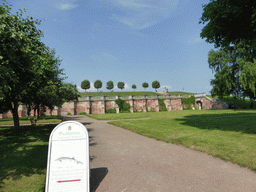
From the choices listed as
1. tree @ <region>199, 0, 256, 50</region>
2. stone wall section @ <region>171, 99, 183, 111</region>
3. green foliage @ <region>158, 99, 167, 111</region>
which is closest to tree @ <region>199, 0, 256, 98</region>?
tree @ <region>199, 0, 256, 50</region>

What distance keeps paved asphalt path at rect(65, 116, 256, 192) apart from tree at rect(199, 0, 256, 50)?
281 inches

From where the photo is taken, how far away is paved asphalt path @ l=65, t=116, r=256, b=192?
11.4ft

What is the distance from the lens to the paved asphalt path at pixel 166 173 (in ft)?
11.4

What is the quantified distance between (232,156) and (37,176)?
19.7ft

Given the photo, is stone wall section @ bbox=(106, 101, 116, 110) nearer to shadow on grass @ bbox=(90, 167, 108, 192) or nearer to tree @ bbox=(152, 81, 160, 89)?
shadow on grass @ bbox=(90, 167, 108, 192)

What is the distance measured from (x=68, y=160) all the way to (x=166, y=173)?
8.47 ft

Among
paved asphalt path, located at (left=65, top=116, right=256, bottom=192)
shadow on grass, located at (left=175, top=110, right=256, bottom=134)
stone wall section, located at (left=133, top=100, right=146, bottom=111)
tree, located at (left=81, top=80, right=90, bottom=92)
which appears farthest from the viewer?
tree, located at (left=81, top=80, right=90, bottom=92)

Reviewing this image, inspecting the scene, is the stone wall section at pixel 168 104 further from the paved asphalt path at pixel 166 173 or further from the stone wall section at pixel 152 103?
the paved asphalt path at pixel 166 173

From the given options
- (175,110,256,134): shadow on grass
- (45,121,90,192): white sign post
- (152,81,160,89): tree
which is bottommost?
(175,110,256,134): shadow on grass

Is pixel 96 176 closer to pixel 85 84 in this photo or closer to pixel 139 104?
pixel 139 104

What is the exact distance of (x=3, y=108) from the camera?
499 inches

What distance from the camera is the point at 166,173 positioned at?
4.19 meters

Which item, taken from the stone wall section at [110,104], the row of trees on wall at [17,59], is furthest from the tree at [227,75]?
the row of trees on wall at [17,59]

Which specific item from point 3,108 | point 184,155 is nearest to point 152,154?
point 184,155
